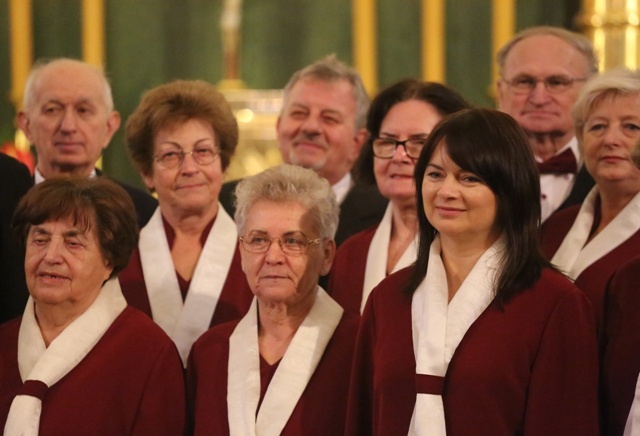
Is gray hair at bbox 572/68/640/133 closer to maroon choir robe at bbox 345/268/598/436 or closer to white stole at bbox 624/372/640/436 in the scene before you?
maroon choir robe at bbox 345/268/598/436

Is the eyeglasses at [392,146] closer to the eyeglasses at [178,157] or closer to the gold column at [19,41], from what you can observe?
the eyeglasses at [178,157]

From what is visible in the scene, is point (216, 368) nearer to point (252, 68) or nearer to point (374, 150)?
point (374, 150)

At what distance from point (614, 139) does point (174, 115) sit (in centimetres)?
147

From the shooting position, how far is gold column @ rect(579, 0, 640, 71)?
7789mm

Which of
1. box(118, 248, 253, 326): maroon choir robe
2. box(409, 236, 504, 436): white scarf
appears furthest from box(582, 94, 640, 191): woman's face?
box(118, 248, 253, 326): maroon choir robe

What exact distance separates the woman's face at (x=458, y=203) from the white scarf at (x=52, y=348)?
3.36 feet

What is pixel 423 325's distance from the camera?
9.63 ft

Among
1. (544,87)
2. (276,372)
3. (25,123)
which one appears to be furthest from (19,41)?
(276,372)

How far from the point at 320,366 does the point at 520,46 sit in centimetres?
180

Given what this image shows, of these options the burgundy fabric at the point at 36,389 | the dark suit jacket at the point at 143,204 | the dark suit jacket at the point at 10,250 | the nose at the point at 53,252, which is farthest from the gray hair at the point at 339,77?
the burgundy fabric at the point at 36,389

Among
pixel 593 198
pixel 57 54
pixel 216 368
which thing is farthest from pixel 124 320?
pixel 57 54

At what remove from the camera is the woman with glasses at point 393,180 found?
379 centimetres

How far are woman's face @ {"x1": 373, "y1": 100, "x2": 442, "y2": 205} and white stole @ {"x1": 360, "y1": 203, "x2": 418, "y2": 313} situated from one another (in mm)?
129

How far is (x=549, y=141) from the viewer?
447 centimetres
